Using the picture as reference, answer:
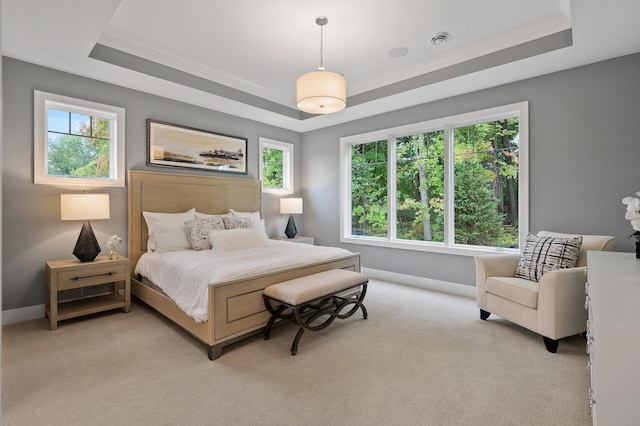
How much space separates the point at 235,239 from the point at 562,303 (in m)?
3.18

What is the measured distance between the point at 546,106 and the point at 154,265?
4.55 m

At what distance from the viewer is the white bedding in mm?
2688

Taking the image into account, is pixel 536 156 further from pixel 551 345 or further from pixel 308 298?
pixel 308 298

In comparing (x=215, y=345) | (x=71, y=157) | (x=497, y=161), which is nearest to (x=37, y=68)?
(x=71, y=157)

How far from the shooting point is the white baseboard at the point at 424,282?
4.18m

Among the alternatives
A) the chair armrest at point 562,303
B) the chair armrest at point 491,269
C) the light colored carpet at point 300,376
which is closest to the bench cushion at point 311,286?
the light colored carpet at point 300,376

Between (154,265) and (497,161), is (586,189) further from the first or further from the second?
(154,265)

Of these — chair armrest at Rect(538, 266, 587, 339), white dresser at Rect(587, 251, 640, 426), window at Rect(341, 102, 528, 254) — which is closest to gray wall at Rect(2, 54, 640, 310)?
window at Rect(341, 102, 528, 254)

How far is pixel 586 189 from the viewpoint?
3346mm

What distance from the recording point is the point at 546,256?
2.98 meters

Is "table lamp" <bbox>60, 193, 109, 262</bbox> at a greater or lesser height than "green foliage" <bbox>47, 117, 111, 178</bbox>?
lesser

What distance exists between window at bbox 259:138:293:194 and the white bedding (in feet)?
6.36

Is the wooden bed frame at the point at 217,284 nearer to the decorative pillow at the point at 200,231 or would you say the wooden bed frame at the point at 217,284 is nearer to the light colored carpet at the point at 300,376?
the light colored carpet at the point at 300,376

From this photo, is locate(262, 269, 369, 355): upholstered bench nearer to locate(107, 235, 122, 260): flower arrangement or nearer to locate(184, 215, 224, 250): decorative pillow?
locate(184, 215, 224, 250): decorative pillow
